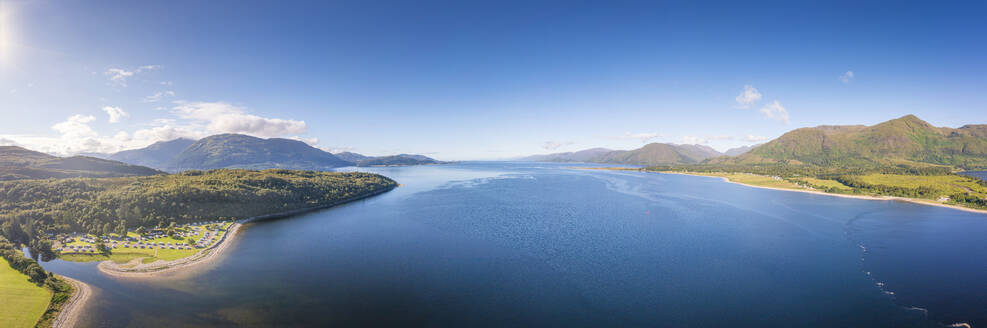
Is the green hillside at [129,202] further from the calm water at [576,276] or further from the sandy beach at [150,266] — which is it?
the sandy beach at [150,266]

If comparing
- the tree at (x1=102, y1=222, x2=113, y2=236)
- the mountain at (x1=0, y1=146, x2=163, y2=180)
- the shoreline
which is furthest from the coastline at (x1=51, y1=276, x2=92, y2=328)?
the mountain at (x1=0, y1=146, x2=163, y2=180)

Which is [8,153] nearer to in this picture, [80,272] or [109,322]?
[80,272]

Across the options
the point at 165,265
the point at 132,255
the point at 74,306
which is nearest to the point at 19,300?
the point at 74,306

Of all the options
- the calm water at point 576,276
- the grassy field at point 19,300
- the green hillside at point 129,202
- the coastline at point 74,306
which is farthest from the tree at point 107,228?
the coastline at point 74,306

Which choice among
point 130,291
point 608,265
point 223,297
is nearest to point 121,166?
point 130,291

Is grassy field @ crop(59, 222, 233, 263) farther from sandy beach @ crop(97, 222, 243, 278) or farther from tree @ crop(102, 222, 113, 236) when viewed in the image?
tree @ crop(102, 222, 113, 236)

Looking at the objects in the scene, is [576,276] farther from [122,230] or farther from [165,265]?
[122,230]
